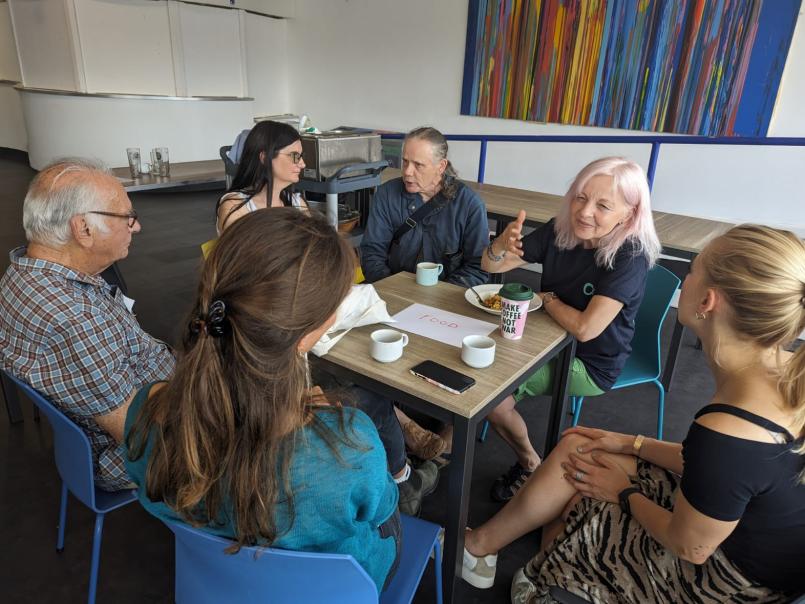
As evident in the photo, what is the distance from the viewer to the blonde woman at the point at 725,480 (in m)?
0.96

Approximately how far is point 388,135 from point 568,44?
1.60 m

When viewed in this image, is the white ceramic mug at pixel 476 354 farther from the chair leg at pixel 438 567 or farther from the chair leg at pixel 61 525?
the chair leg at pixel 61 525

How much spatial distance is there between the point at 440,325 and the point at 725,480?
0.84 meters

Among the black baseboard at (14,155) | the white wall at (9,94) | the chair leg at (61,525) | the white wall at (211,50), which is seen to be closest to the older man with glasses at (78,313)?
the chair leg at (61,525)

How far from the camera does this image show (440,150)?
2.32 m

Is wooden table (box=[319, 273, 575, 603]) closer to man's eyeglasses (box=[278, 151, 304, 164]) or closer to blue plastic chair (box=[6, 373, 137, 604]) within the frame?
blue plastic chair (box=[6, 373, 137, 604])

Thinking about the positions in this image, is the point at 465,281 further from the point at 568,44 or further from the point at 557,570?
the point at 568,44

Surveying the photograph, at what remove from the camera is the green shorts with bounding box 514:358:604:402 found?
6.19ft

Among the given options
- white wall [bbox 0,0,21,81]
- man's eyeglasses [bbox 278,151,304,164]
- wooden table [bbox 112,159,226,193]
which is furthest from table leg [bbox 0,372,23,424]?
white wall [bbox 0,0,21,81]

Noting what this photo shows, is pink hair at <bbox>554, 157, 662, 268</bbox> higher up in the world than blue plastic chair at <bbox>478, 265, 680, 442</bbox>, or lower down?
higher up

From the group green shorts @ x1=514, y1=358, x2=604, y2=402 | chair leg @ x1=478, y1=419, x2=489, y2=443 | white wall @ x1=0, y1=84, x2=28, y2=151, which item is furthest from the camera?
white wall @ x1=0, y1=84, x2=28, y2=151

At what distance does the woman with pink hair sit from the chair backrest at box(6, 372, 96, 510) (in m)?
1.25

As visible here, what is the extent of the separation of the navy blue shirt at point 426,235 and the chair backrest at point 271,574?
1615mm

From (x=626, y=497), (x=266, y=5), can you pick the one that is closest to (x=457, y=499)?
(x=626, y=497)
